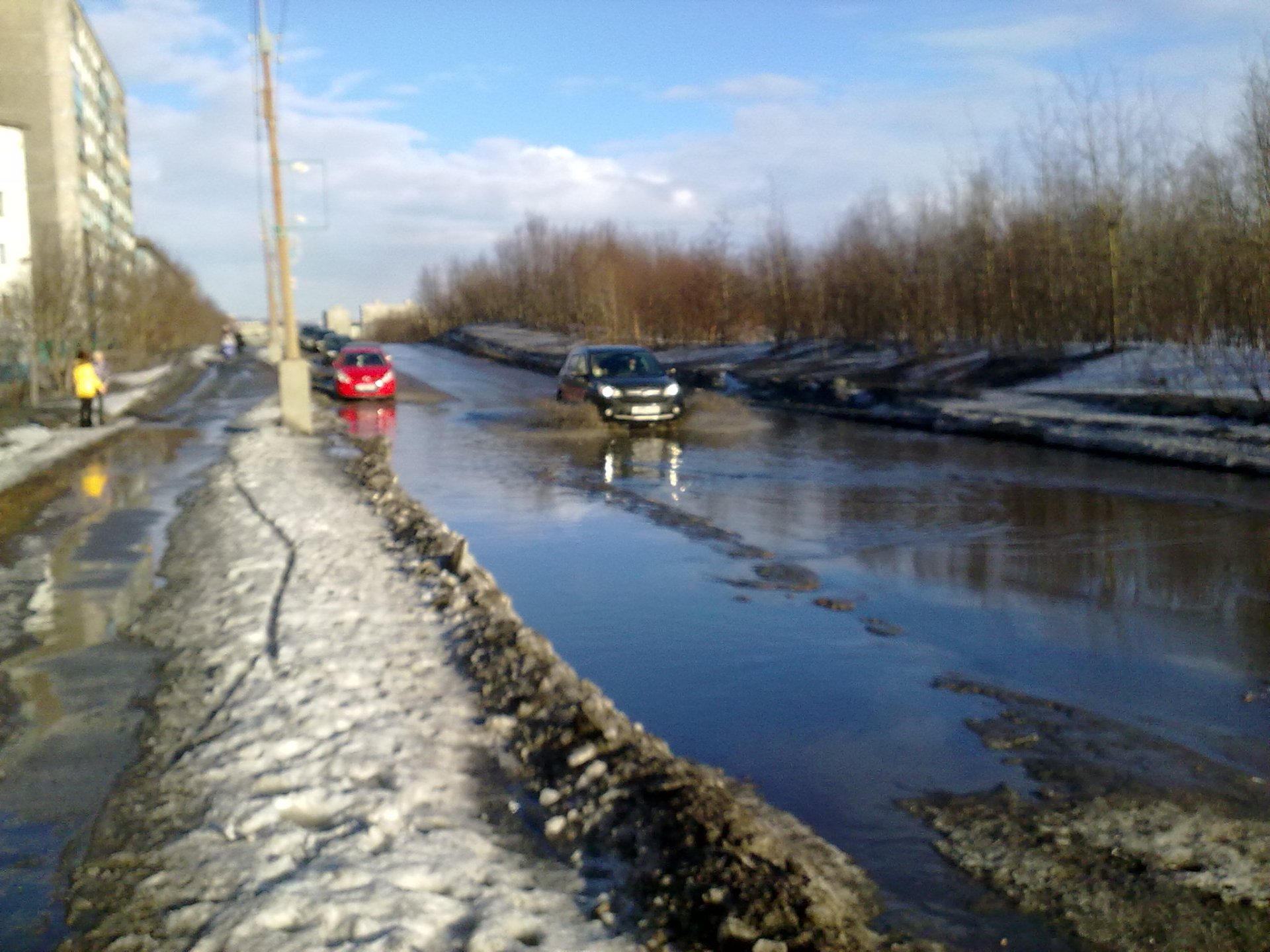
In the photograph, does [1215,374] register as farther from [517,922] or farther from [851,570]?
[517,922]

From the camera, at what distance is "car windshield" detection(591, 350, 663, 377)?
956 inches

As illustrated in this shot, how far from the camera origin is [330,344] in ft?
211

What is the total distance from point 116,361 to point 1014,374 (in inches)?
1620

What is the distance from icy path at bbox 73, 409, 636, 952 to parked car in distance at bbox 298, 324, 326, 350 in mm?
62213

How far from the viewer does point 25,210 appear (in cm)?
6600

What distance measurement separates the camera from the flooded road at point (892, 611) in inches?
205

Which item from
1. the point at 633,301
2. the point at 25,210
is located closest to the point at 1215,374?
the point at 633,301

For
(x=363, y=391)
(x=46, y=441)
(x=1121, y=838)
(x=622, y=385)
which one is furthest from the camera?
(x=363, y=391)

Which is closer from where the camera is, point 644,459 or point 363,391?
point 644,459

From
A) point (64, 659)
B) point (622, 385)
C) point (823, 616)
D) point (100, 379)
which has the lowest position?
point (823, 616)

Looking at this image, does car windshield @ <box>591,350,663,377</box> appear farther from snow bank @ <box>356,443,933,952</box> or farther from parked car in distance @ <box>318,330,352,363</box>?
parked car in distance @ <box>318,330,352,363</box>

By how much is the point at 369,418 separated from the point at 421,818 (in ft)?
78.6

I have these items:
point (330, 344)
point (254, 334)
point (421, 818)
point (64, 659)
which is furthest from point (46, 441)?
point (254, 334)

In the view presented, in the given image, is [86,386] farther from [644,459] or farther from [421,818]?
[421,818]
